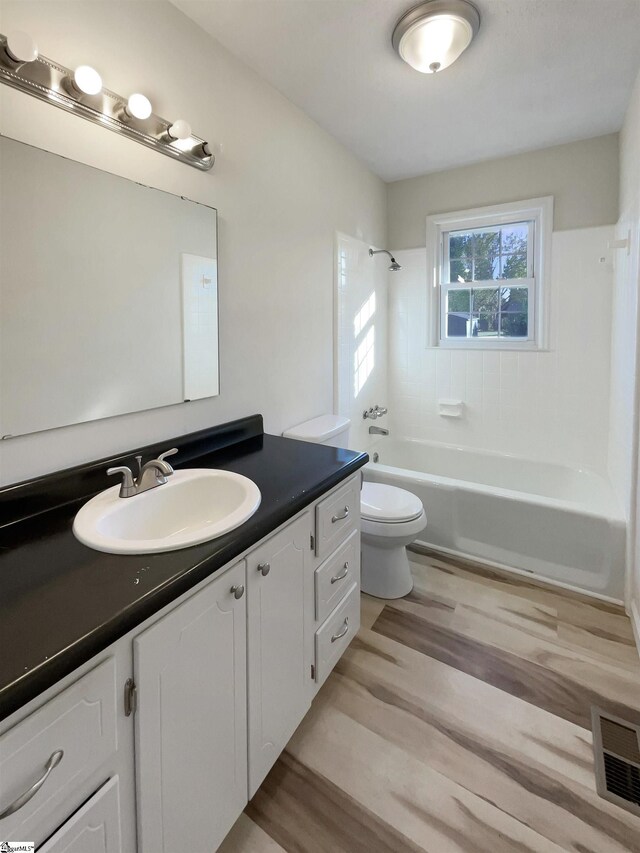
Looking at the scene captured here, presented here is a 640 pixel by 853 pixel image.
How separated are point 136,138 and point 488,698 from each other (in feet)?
7.67

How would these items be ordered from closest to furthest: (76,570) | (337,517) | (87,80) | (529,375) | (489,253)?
1. (76,570)
2. (87,80)
3. (337,517)
4. (529,375)
5. (489,253)

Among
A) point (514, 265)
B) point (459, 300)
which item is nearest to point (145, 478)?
point (459, 300)

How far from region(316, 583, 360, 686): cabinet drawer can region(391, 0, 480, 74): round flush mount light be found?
2134 mm

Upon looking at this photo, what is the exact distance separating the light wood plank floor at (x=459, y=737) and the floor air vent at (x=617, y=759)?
32mm

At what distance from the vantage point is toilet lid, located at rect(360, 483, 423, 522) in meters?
2.10

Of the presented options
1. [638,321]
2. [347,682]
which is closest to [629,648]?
[347,682]

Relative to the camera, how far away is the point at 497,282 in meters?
3.05

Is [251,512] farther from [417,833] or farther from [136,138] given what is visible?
[136,138]

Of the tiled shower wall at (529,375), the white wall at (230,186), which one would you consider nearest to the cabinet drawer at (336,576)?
the white wall at (230,186)

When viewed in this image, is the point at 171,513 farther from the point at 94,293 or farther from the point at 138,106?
the point at 138,106

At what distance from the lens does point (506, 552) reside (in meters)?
2.43

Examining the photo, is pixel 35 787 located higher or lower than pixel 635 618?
higher

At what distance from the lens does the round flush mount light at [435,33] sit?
4.99ft

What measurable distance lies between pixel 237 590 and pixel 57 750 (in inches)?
17.2
